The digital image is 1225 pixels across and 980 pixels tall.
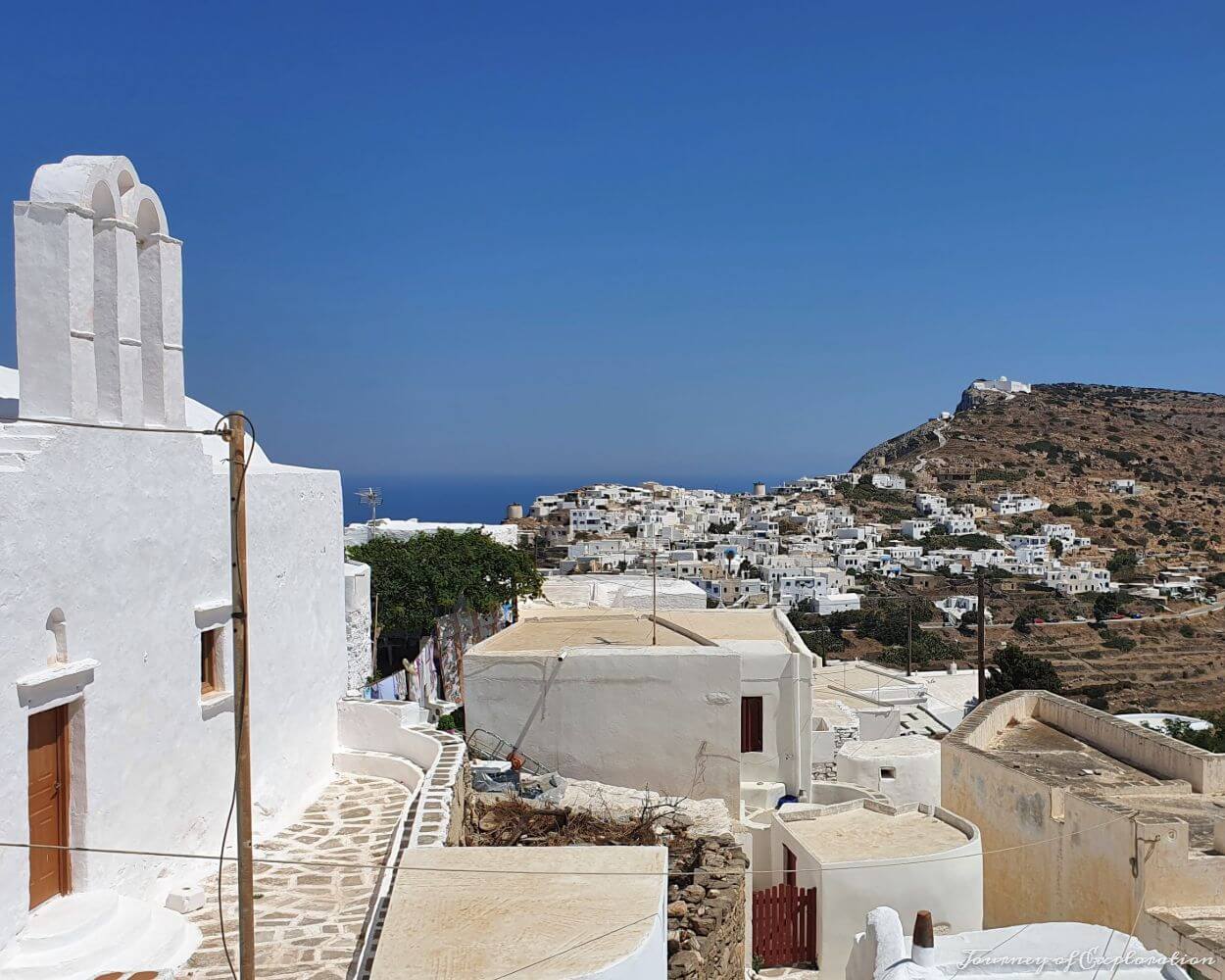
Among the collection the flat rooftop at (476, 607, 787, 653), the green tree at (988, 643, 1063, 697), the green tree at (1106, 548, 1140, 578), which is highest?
the flat rooftop at (476, 607, 787, 653)

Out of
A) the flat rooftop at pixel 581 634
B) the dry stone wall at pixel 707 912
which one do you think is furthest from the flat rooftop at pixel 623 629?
the dry stone wall at pixel 707 912

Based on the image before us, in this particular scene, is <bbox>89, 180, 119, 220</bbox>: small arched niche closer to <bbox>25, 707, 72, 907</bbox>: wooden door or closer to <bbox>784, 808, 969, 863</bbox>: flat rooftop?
<bbox>25, 707, 72, 907</bbox>: wooden door

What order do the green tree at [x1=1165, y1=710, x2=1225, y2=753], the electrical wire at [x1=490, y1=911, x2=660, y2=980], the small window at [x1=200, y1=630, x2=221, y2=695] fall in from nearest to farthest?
the electrical wire at [x1=490, y1=911, x2=660, y2=980] < the small window at [x1=200, y1=630, x2=221, y2=695] < the green tree at [x1=1165, y1=710, x2=1225, y2=753]

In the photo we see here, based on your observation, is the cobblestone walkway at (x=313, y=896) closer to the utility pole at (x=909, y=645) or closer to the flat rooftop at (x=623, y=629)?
the flat rooftop at (x=623, y=629)

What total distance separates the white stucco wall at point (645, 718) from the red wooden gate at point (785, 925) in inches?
52.4

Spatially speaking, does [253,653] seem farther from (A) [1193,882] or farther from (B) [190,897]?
(A) [1193,882]

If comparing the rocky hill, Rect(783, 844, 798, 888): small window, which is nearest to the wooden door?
Rect(783, 844, 798, 888): small window

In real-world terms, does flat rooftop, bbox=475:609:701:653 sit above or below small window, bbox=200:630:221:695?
below

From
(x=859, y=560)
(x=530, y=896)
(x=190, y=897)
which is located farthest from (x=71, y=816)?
(x=859, y=560)

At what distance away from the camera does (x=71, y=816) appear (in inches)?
253

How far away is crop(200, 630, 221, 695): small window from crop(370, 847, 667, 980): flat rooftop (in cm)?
227

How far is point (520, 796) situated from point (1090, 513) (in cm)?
10296

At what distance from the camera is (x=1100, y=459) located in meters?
109

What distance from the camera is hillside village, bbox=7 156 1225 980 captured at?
5992 mm
